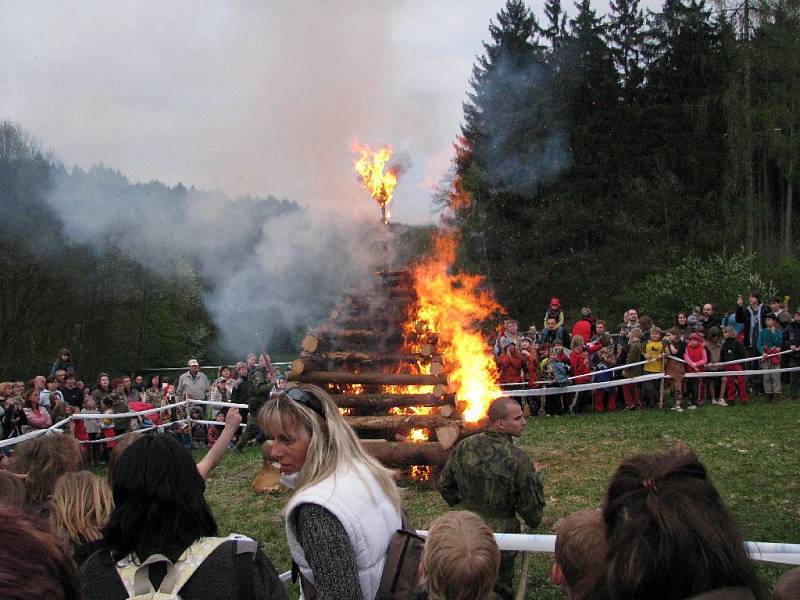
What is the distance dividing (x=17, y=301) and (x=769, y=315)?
23837 mm

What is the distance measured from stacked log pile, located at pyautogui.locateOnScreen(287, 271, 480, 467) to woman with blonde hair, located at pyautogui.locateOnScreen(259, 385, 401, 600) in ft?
A: 21.7

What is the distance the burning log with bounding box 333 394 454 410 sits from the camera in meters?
10.2

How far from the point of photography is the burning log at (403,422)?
988 centimetres

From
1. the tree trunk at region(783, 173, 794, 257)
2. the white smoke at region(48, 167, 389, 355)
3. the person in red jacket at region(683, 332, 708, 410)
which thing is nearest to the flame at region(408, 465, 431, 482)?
the white smoke at region(48, 167, 389, 355)

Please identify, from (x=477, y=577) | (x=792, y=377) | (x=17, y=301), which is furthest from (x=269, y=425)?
(x=17, y=301)

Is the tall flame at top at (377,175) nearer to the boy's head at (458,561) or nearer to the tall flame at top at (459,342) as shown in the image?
the tall flame at top at (459,342)

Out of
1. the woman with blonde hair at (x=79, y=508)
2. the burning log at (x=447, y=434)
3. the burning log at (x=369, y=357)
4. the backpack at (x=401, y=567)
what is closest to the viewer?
the backpack at (x=401, y=567)

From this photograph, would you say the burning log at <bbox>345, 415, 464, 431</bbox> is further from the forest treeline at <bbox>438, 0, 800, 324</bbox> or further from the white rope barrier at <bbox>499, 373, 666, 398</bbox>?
the forest treeline at <bbox>438, 0, 800, 324</bbox>

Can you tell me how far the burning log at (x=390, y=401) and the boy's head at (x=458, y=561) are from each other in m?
7.31

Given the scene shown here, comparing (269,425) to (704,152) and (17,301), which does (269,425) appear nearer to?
(17,301)

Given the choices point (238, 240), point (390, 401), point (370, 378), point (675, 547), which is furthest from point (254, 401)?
point (675, 547)

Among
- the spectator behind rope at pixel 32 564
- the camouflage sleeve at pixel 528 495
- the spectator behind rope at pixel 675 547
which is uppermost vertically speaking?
the spectator behind rope at pixel 32 564

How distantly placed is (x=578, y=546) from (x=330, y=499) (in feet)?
2.99

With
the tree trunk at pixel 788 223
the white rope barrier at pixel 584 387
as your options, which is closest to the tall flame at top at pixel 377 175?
the white rope barrier at pixel 584 387
